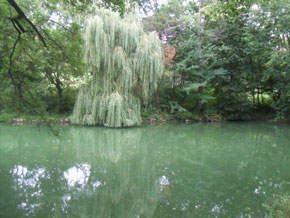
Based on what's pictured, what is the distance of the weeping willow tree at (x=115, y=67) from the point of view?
1065 centimetres

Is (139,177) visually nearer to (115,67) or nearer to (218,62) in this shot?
(115,67)

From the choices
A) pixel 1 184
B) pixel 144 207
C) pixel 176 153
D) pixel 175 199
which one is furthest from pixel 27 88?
pixel 176 153

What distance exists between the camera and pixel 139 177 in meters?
4.88

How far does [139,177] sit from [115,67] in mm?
7066

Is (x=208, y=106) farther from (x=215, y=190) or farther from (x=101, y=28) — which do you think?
(x=215, y=190)

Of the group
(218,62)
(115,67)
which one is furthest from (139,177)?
(218,62)

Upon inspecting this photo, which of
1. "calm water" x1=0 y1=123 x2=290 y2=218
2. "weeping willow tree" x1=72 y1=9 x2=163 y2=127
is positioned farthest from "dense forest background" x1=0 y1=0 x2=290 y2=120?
"calm water" x1=0 y1=123 x2=290 y2=218

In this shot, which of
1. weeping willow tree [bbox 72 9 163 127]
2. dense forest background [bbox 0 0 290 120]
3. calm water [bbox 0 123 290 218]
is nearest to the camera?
calm water [bbox 0 123 290 218]

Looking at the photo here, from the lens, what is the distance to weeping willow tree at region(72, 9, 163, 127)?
419 inches

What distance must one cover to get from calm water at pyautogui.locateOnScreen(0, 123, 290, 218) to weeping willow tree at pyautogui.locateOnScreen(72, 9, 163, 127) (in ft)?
7.99

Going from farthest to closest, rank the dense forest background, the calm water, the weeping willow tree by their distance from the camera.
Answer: the dense forest background < the weeping willow tree < the calm water

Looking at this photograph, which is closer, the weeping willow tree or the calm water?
the calm water

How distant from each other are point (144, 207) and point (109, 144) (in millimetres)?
4792

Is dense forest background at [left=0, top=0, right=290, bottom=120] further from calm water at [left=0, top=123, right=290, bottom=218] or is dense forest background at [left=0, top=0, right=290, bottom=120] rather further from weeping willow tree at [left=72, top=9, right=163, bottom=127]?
calm water at [left=0, top=123, right=290, bottom=218]
